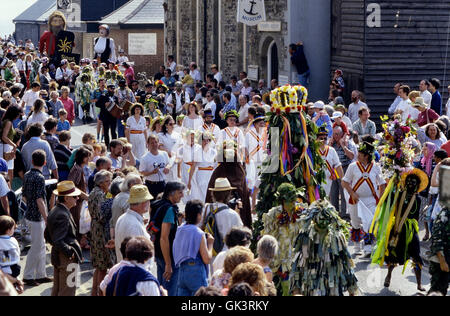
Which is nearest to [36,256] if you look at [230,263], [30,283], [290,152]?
[30,283]

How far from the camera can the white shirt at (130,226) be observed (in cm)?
916

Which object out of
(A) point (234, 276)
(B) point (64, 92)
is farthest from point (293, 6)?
(A) point (234, 276)

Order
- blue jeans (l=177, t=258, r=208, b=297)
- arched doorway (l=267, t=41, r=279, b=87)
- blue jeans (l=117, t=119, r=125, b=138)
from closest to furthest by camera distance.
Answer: blue jeans (l=177, t=258, r=208, b=297) < blue jeans (l=117, t=119, r=125, b=138) < arched doorway (l=267, t=41, r=279, b=87)

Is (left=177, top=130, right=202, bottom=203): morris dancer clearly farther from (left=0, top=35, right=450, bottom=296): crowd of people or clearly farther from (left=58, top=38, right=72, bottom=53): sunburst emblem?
(left=58, top=38, right=72, bottom=53): sunburst emblem

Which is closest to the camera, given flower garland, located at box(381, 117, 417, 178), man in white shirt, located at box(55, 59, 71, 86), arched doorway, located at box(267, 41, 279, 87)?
flower garland, located at box(381, 117, 417, 178)

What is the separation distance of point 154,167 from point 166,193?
3860mm

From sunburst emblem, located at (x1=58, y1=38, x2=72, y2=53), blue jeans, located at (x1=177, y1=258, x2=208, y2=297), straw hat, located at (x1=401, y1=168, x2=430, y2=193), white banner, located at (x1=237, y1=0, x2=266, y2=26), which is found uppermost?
white banner, located at (x1=237, y1=0, x2=266, y2=26)

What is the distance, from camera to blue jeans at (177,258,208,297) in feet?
28.6

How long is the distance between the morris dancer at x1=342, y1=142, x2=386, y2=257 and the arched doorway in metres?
16.9

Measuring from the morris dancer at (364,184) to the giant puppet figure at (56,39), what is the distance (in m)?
16.3

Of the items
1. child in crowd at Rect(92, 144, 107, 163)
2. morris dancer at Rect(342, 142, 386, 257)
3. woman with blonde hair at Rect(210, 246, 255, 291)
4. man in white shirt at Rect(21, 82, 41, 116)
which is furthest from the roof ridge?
woman with blonde hair at Rect(210, 246, 255, 291)

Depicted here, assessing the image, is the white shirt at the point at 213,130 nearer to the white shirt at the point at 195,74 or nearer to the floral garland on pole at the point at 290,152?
the floral garland on pole at the point at 290,152

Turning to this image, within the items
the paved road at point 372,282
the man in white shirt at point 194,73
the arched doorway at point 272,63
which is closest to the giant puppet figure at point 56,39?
the man in white shirt at point 194,73
